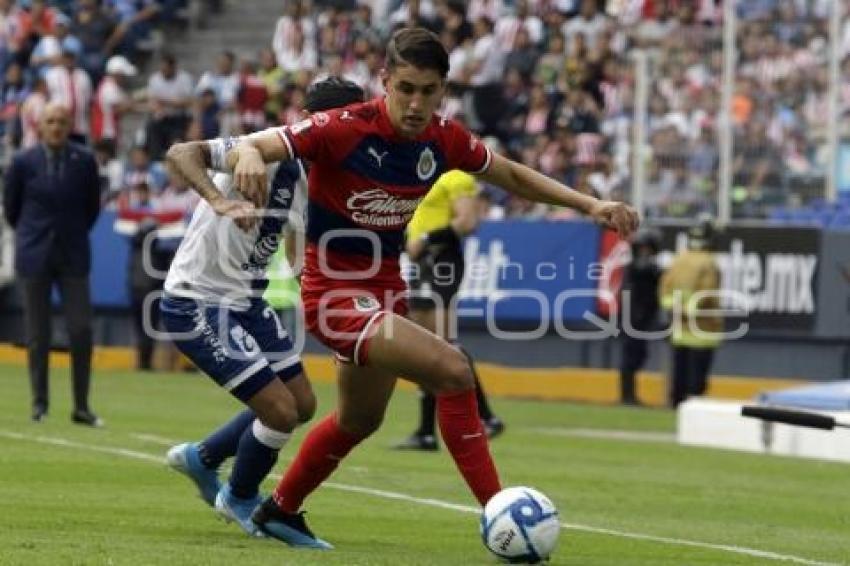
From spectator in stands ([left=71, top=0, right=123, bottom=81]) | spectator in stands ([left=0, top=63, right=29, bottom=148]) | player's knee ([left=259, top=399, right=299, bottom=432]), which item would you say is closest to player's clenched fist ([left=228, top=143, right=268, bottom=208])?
player's knee ([left=259, top=399, right=299, bottom=432])

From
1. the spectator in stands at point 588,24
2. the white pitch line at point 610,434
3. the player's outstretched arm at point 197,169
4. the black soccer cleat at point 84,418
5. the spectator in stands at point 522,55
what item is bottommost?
the white pitch line at point 610,434

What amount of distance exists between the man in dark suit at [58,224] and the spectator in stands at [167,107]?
14327mm

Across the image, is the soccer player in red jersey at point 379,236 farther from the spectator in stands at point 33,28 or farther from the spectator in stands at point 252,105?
the spectator in stands at point 33,28

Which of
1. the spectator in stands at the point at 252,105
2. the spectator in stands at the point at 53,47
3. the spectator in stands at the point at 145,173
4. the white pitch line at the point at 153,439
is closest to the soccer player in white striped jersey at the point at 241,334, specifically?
the white pitch line at the point at 153,439

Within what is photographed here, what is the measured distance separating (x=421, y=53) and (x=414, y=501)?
160 inches

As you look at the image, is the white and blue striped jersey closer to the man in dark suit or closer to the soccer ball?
the soccer ball

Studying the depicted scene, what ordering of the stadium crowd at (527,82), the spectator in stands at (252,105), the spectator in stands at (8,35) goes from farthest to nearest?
the spectator in stands at (8,35) < the spectator in stands at (252,105) < the stadium crowd at (527,82)

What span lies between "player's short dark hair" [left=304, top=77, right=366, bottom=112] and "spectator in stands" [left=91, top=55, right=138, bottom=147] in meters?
21.7

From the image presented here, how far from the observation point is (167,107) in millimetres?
33156

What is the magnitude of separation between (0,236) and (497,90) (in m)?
6.98

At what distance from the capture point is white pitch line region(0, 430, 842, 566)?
11.2 m

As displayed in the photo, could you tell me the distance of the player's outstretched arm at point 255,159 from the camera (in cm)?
931

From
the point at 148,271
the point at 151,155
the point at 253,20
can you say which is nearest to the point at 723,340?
the point at 148,271

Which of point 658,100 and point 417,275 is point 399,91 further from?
point 658,100
